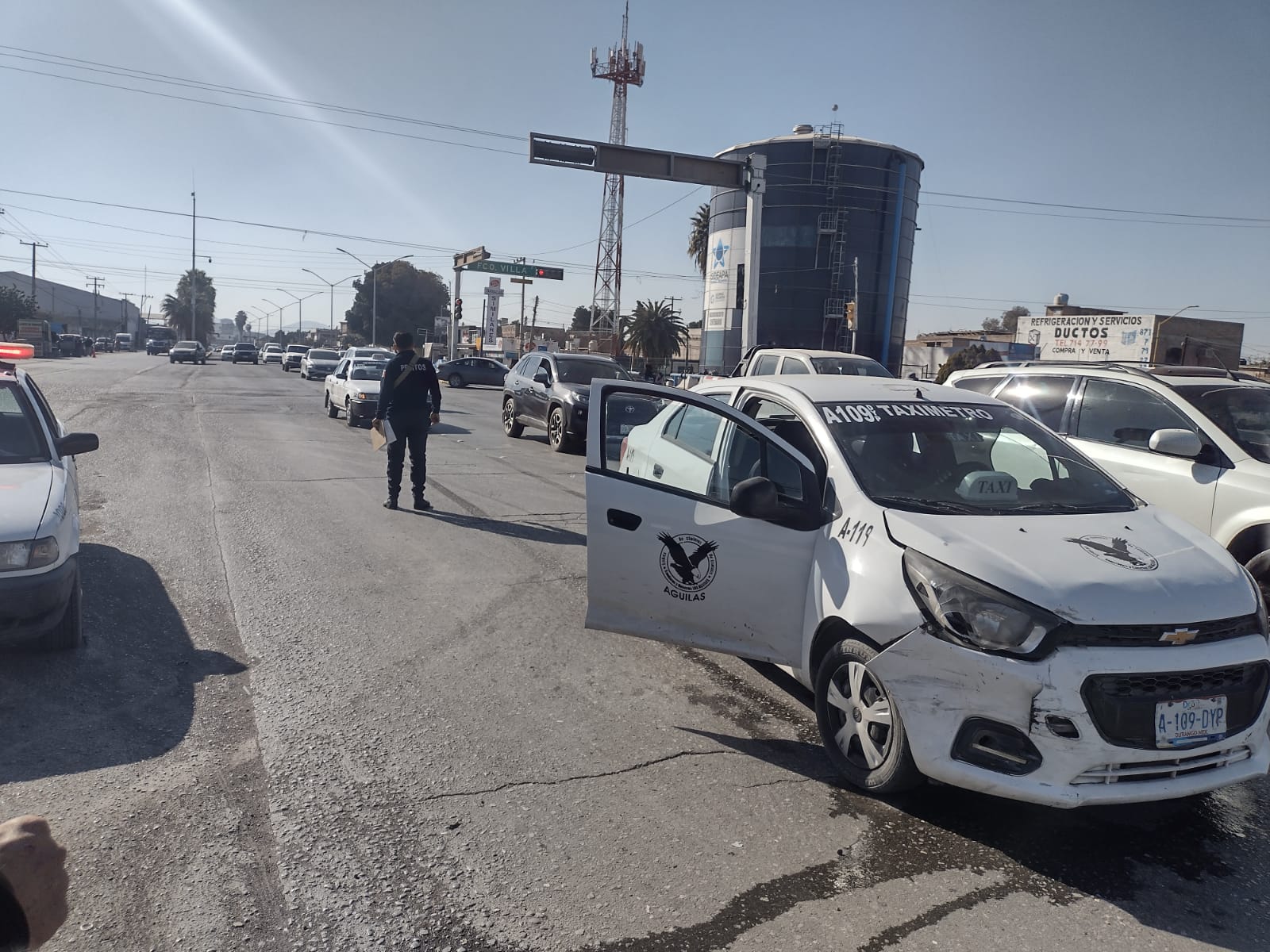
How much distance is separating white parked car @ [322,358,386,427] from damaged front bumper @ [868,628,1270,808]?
535 inches

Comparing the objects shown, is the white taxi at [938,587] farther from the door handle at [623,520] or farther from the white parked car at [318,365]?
the white parked car at [318,365]

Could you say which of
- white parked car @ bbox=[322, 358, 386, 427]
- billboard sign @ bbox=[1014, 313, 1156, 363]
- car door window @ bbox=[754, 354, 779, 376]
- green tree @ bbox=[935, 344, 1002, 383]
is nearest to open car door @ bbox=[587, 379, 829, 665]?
car door window @ bbox=[754, 354, 779, 376]

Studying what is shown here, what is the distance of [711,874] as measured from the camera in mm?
3168

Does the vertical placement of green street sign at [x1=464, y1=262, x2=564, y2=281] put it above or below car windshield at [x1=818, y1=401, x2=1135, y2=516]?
above

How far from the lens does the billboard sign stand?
1976 inches

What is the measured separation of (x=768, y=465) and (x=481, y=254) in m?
44.3

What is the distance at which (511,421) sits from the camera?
17500 millimetres

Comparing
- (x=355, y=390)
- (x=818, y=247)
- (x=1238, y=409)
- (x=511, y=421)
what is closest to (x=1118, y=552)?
(x=1238, y=409)

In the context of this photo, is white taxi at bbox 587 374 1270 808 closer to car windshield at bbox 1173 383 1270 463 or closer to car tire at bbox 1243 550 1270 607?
car tire at bbox 1243 550 1270 607

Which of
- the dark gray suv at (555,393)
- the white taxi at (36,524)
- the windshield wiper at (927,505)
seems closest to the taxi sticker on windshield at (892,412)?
the windshield wiper at (927,505)

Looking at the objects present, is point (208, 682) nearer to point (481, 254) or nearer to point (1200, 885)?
point (1200, 885)

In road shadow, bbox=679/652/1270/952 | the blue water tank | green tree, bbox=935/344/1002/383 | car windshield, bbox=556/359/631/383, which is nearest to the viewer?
road shadow, bbox=679/652/1270/952

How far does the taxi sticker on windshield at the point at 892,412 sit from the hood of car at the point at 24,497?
4067 mm

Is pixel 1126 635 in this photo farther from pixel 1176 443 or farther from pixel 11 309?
pixel 11 309
